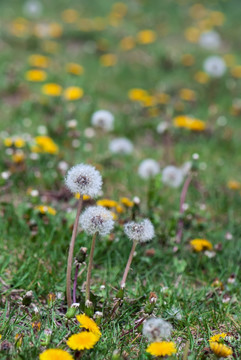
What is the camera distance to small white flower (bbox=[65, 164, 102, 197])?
210cm

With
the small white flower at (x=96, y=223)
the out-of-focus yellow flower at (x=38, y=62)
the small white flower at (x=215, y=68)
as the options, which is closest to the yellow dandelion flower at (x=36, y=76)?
the out-of-focus yellow flower at (x=38, y=62)

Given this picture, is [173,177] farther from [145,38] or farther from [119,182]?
[145,38]

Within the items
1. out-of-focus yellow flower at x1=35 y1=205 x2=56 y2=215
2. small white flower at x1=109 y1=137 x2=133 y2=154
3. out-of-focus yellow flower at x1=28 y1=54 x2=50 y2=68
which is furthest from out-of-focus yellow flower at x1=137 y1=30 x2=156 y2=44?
out-of-focus yellow flower at x1=35 y1=205 x2=56 y2=215

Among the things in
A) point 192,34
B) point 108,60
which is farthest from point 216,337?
point 192,34

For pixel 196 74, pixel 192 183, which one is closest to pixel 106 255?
pixel 192 183

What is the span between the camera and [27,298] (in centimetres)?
213

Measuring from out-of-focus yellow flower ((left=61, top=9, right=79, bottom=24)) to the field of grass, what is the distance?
0.08 meters

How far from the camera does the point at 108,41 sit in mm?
7742

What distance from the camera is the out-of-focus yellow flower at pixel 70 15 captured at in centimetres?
873

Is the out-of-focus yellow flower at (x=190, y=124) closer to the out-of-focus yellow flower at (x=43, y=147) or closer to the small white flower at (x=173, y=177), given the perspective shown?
the small white flower at (x=173, y=177)

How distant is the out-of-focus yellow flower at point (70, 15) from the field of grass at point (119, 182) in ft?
0.25

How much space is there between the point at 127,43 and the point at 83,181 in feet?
19.5

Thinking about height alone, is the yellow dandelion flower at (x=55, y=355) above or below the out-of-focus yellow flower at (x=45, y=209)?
above

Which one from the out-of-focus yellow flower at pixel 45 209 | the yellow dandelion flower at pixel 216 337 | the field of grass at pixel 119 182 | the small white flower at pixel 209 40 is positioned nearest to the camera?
the yellow dandelion flower at pixel 216 337
